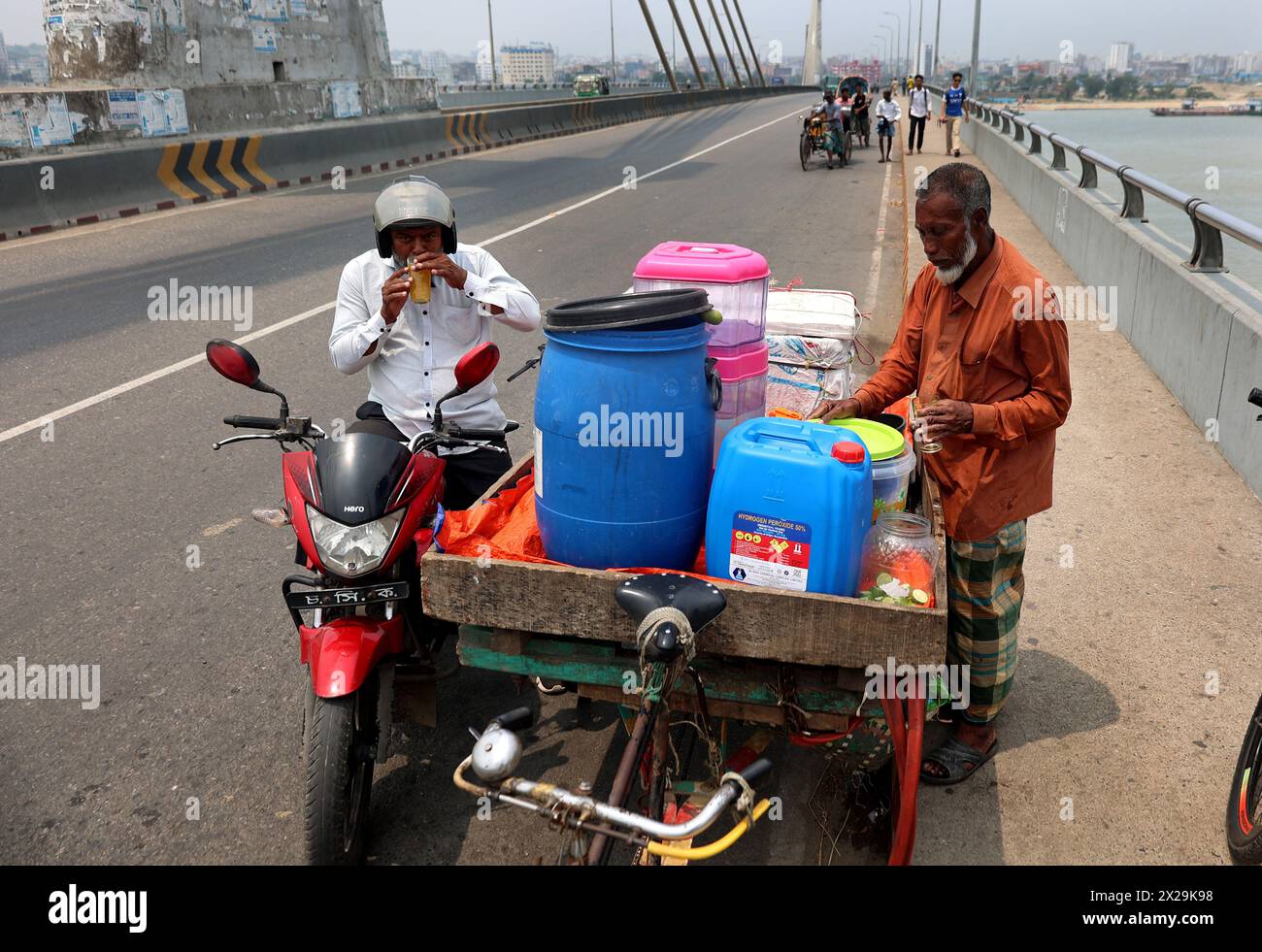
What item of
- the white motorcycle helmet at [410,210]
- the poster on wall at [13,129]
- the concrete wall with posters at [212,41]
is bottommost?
the white motorcycle helmet at [410,210]

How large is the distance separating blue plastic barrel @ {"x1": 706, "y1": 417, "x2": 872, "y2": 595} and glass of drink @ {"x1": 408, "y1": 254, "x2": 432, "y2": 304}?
1282 mm

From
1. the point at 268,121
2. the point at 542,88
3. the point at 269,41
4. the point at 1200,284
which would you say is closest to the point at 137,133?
the point at 268,121

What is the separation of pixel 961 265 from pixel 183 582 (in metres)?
3.47

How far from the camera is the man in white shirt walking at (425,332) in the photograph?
3500 mm

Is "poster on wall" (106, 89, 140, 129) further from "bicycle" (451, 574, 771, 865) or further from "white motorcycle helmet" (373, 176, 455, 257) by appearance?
"bicycle" (451, 574, 771, 865)

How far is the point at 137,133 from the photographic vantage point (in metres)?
16.3

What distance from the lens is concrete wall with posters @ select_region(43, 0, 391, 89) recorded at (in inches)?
668

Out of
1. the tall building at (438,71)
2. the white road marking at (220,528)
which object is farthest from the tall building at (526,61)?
the white road marking at (220,528)

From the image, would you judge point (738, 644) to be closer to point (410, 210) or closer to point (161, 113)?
point (410, 210)

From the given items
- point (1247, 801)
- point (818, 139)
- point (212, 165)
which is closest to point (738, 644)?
point (1247, 801)

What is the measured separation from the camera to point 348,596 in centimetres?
285

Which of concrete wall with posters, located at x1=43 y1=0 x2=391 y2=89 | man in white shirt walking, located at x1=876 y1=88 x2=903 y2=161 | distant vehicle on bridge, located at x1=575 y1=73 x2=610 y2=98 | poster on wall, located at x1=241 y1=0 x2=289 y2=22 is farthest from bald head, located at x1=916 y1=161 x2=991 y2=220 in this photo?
distant vehicle on bridge, located at x1=575 y1=73 x2=610 y2=98
